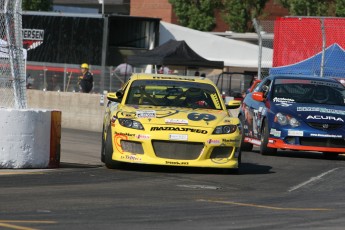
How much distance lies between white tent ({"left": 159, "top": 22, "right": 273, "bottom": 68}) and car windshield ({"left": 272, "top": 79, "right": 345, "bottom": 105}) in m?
21.6

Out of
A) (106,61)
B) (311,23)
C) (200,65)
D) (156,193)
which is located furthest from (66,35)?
(156,193)

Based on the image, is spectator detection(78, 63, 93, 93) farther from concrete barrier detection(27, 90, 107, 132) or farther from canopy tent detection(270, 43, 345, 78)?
canopy tent detection(270, 43, 345, 78)

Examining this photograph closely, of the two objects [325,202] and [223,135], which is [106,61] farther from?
[325,202]

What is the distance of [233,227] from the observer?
9094 mm

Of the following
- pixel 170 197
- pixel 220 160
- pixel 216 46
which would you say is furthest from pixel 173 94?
pixel 216 46

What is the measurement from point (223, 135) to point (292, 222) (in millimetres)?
4719

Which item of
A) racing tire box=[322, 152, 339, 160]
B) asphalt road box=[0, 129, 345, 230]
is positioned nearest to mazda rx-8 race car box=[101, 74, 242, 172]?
asphalt road box=[0, 129, 345, 230]

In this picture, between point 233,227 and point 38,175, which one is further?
point 38,175

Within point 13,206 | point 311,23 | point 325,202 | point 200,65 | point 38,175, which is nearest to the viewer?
point 13,206

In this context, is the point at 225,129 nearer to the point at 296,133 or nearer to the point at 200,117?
the point at 200,117

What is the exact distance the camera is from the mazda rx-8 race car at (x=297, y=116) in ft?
59.3

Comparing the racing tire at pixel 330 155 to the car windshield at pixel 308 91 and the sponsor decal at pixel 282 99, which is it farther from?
the sponsor decal at pixel 282 99

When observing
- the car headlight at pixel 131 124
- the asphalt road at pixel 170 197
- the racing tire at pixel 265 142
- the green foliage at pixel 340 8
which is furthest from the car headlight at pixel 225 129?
the green foliage at pixel 340 8

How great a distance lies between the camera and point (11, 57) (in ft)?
47.4
